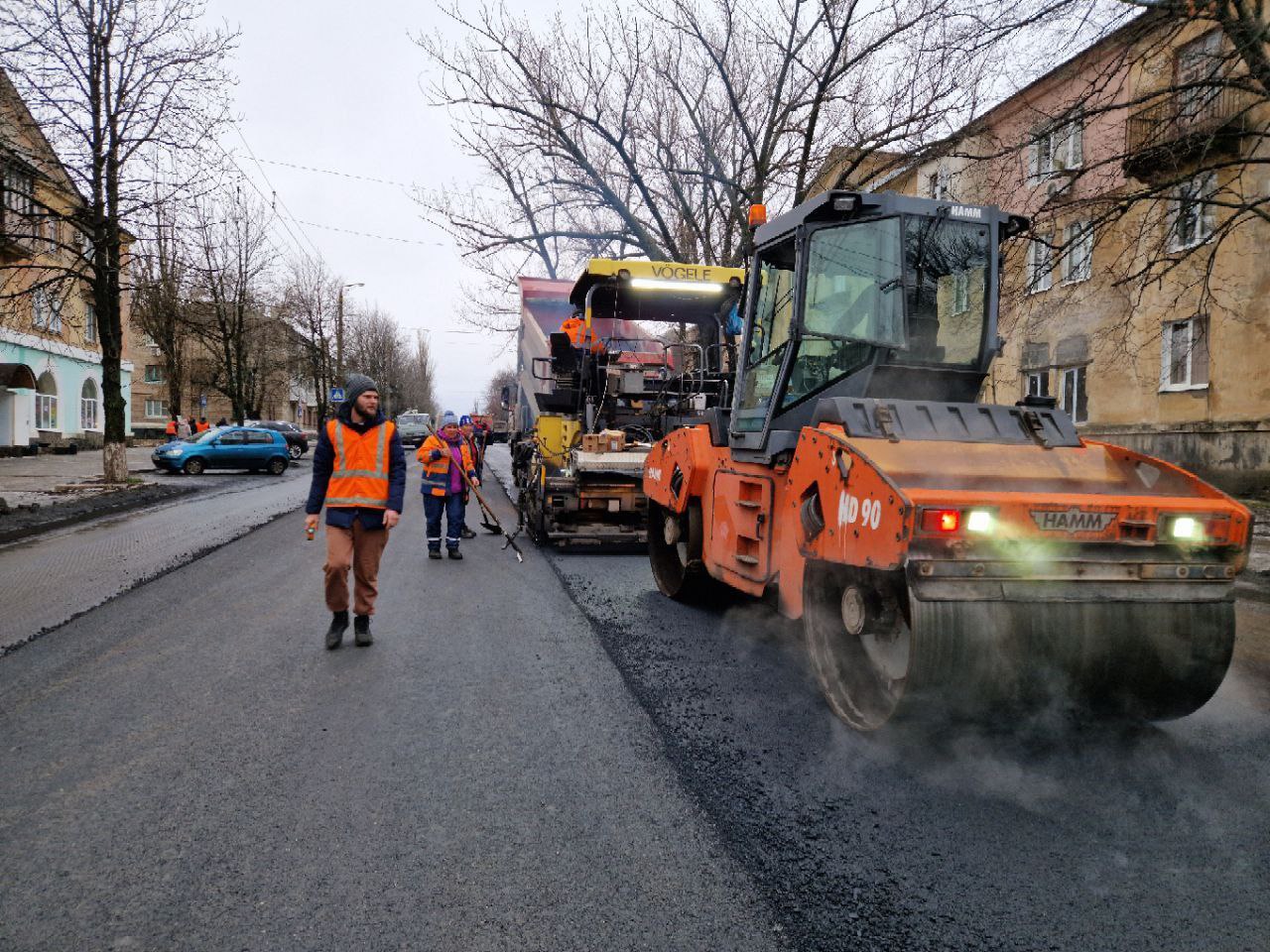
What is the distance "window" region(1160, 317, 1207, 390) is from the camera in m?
17.3

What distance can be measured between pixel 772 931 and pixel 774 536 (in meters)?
2.73

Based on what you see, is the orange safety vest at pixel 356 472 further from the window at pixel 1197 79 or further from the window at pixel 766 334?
the window at pixel 1197 79

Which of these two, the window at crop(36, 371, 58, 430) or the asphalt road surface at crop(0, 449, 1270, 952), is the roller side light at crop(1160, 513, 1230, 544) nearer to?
the asphalt road surface at crop(0, 449, 1270, 952)

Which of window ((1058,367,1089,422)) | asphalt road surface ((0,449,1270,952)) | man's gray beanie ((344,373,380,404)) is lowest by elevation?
asphalt road surface ((0,449,1270,952))

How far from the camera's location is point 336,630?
227 inches

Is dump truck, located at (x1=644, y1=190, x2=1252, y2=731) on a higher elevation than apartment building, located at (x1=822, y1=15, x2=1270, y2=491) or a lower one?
lower

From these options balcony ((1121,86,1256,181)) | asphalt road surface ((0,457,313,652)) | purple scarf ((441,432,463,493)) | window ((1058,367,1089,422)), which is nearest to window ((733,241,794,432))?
asphalt road surface ((0,457,313,652))

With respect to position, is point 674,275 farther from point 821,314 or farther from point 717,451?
point 821,314

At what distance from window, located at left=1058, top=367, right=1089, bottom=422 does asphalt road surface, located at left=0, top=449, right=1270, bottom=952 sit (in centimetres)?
1733

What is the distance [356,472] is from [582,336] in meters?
6.37

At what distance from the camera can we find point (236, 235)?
34.0 m

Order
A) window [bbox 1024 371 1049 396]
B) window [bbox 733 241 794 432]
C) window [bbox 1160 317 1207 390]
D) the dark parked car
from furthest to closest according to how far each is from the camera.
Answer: the dark parked car < window [bbox 1024 371 1049 396] < window [bbox 1160 317 1207 390] < window [bbox 733 241 794 432]

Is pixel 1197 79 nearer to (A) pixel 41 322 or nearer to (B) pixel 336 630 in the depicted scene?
(B) pixel 336 630

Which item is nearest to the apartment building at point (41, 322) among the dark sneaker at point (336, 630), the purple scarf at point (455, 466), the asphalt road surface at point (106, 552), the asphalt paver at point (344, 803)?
the asphalt road surface at point (106, 552)
